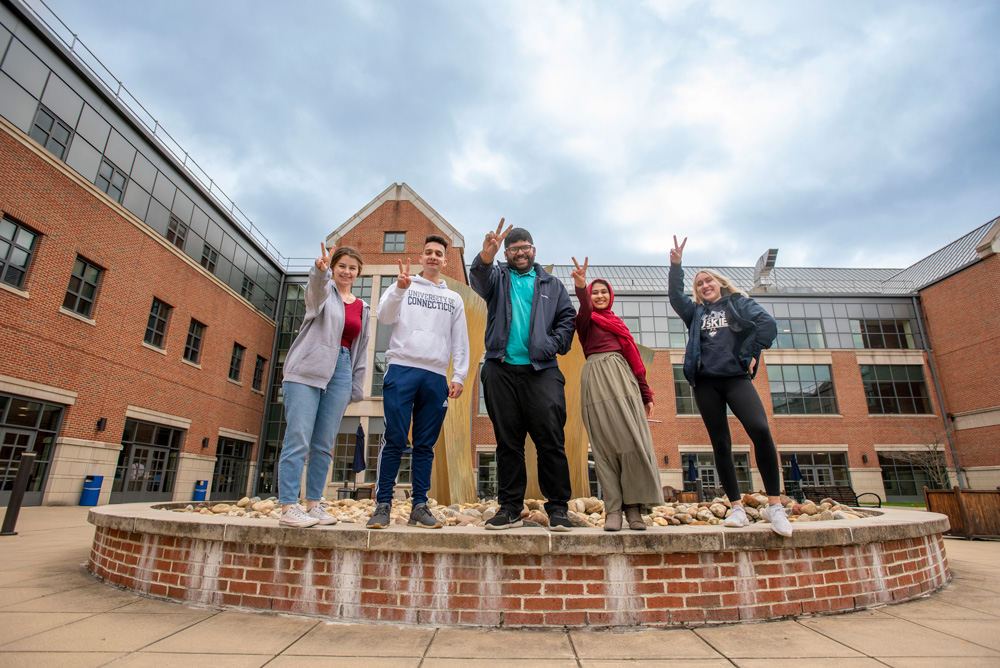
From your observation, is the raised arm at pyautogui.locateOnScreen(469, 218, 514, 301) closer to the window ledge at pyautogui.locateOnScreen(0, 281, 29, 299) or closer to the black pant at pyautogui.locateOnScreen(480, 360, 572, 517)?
the black pant at pyautogui.locateOnScreen(480, 360, 572, 517)

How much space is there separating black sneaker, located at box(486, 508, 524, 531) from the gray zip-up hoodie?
1.14m

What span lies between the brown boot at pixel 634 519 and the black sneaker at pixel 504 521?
0.63 m

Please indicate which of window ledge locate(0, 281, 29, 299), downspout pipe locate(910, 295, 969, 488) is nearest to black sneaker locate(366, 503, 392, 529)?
window ledge locate(0, 281, 29, 299)

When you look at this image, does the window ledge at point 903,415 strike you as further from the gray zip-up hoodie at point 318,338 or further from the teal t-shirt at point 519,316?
the gray zip-up hoodie at point 318,338

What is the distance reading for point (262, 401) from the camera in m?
21.4

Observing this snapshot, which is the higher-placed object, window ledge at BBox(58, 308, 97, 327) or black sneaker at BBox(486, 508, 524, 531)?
window ledge at BBox(58, 308, 97, 327)

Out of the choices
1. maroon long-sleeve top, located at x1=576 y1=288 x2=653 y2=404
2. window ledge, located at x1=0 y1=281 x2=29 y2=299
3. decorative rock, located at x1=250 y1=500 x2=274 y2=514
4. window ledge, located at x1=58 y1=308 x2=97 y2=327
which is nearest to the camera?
maroon long-sleeve top, located at x1=576 y1=288 x2=653 y2=404

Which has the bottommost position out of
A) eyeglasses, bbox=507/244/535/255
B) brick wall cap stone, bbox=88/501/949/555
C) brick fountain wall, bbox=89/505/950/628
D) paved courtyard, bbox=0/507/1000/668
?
paved courtyard, bbox=0/507/1000/668

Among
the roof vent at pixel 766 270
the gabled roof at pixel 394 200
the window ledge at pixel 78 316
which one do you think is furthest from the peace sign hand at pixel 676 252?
the roof vent at pixel 766 270

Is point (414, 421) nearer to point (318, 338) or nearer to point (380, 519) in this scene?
point (380, 519)

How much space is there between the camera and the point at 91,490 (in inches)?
484

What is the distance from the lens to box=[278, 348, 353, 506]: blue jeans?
9.39ft

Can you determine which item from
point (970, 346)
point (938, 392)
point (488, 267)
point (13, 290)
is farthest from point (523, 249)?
point (938, 392)

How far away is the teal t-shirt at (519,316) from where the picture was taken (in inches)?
117
